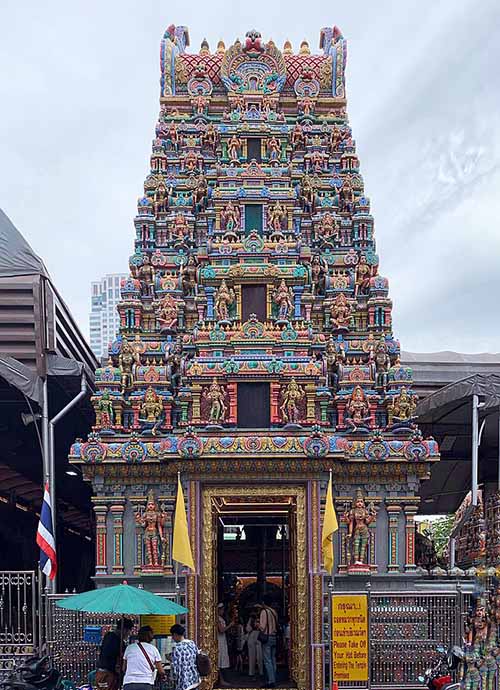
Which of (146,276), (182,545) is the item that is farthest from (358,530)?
(146,276)

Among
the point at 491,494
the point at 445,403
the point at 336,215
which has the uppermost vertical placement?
the point at 336,215

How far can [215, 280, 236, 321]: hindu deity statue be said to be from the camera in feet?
76.3

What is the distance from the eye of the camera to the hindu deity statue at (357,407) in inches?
896

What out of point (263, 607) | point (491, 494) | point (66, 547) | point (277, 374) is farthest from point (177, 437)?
point (66, 547)

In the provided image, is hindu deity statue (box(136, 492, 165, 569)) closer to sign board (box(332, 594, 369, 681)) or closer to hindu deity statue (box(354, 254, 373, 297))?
sign board (box(332, 594, 369, 681))

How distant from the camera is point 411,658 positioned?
19.5 metres

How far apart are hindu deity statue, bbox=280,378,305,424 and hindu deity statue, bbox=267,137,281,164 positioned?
20.0 feet

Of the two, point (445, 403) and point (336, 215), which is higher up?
point (336, 215)

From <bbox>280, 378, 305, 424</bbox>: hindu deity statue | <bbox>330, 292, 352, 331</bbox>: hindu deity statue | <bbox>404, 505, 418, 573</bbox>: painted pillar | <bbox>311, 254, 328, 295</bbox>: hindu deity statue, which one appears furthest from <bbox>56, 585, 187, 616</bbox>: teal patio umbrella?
<bbox>311, 254, 328, 295</bbox>: hindu deity statue

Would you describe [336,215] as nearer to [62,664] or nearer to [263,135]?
[263,135]

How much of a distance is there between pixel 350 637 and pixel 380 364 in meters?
7.14

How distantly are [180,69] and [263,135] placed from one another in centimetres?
296

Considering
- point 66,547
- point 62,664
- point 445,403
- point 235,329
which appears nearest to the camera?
point 62,664

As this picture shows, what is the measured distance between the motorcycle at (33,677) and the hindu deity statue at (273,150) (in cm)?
1314
